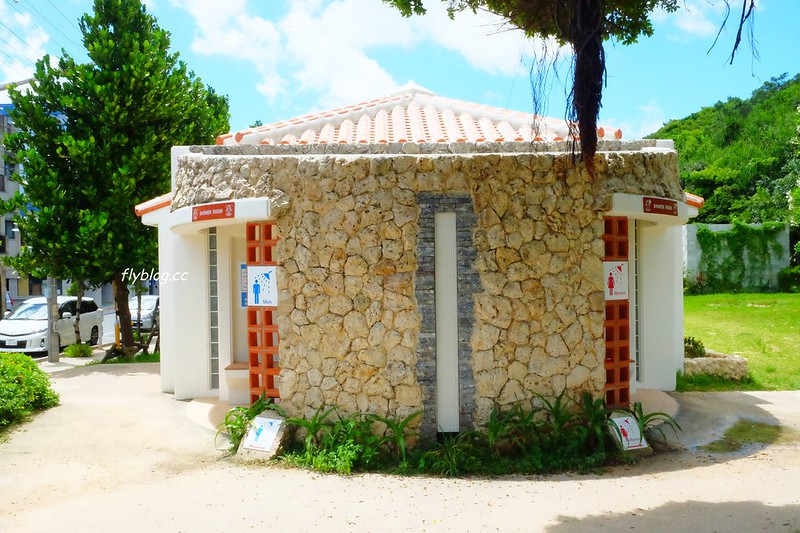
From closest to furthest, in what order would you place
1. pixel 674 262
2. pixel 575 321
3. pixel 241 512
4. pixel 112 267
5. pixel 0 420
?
pixel 241 512, pixel 575 321, pixel 0 420, pixel 674 262, pixel 112 267

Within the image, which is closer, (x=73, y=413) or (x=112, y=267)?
(x=73, y=413)

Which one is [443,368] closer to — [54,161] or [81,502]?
[81,502]

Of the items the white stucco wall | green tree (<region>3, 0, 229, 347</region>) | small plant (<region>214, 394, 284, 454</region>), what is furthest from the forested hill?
small plant (<region>214, 394, 284, 454</region>)

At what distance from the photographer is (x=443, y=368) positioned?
24.8 feet

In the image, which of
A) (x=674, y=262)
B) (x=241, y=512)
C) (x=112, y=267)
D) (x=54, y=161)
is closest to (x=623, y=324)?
(x=674, y=262)

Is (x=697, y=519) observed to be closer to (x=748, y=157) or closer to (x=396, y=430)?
(x=396, y=430)

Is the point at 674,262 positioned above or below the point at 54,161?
below

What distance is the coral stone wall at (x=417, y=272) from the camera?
7.47 meters

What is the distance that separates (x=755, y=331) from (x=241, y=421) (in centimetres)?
1462

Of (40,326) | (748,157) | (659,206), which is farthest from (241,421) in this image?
(748,157)

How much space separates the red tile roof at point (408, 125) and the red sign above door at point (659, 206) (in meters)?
1.56

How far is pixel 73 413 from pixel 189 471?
331 centimetres

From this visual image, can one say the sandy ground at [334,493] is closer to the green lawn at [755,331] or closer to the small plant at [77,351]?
the green lawn at [755,331]

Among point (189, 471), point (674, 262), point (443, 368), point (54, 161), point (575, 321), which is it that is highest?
point (54, 161)
